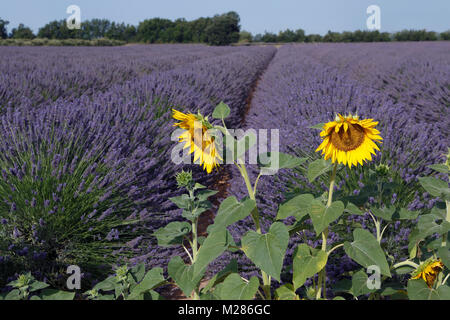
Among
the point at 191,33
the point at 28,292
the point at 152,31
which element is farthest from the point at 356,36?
the point at 28,292

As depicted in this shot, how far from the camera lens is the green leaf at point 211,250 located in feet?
2.94

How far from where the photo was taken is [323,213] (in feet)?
3.19

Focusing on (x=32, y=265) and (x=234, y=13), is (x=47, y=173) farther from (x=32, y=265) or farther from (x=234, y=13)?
(x=234, y=13)

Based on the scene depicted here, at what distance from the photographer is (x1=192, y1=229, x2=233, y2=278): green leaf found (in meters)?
0.90

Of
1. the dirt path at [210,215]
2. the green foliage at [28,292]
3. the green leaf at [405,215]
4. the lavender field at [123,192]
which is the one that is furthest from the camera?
the dirt path at [210,215]

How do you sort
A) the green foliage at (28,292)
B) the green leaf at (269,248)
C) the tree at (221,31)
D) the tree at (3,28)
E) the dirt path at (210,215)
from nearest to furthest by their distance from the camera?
1. the green leaf at (269,248)
2. the green foliage at (28,292)
3. the dirt path at (210,215)
4. the tree at (3,28)
5. the tree at (221,31)

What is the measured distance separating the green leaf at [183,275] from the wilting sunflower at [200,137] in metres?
0.34

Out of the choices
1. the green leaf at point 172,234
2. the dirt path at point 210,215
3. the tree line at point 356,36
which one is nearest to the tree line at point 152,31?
the tree line at point 356,36

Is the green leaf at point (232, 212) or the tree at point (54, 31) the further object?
the tree at point (54, 31)

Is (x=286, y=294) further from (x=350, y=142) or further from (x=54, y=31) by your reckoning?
(x=54, y=31)

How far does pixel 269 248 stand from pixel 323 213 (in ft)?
0.65

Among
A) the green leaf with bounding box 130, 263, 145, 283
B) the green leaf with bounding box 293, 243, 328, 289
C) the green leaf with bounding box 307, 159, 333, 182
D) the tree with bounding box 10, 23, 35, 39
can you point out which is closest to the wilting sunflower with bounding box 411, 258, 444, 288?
the green leaf with bounding box 293, 243, 328, 289

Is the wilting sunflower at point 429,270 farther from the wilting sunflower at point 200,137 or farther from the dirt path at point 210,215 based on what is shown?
the dirt path at point 210,215

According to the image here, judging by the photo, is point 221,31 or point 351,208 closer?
point 351,208
